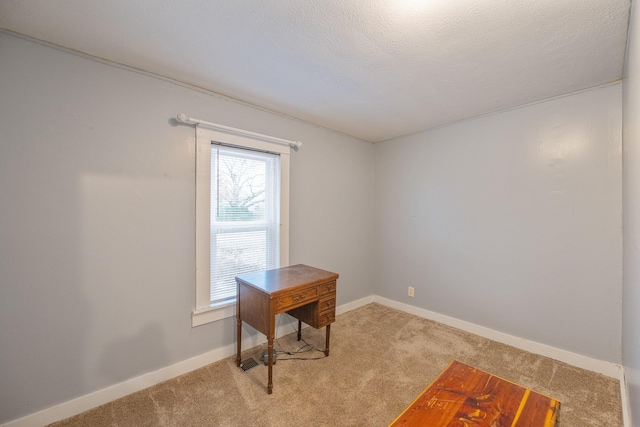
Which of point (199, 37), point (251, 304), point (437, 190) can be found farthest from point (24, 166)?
point (437, 190)

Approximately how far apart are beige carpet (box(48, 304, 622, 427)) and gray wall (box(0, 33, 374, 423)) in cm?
27

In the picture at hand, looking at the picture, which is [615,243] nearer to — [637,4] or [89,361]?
[637,4]

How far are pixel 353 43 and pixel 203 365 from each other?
256cm

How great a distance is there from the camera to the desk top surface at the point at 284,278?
189 centimetres

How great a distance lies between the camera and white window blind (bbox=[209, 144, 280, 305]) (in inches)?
86.8

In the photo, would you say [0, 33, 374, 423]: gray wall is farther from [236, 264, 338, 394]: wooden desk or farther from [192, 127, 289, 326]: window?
[236, 264, 338, 394]: wooden desk

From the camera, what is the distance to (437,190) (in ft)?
9.71

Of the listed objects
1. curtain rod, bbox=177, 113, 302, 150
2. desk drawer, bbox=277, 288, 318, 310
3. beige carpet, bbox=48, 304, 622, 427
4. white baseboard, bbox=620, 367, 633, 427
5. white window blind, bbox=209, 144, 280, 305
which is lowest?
beige carpet, bbox=48, 304, 622, 427

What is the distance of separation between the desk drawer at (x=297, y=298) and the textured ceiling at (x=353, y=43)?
1.59 metres

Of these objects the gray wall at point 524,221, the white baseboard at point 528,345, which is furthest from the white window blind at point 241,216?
the white baseboard at point 528,345

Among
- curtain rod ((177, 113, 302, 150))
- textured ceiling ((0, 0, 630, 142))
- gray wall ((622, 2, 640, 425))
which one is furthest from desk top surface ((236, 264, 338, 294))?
gray wall ((622, 2, 640, 425))

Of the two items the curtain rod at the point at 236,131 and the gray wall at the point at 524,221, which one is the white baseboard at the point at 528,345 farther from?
the curtain rod at the point at 236,131

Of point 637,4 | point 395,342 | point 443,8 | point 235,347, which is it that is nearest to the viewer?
point 637,4

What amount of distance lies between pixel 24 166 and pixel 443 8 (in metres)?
2.39
